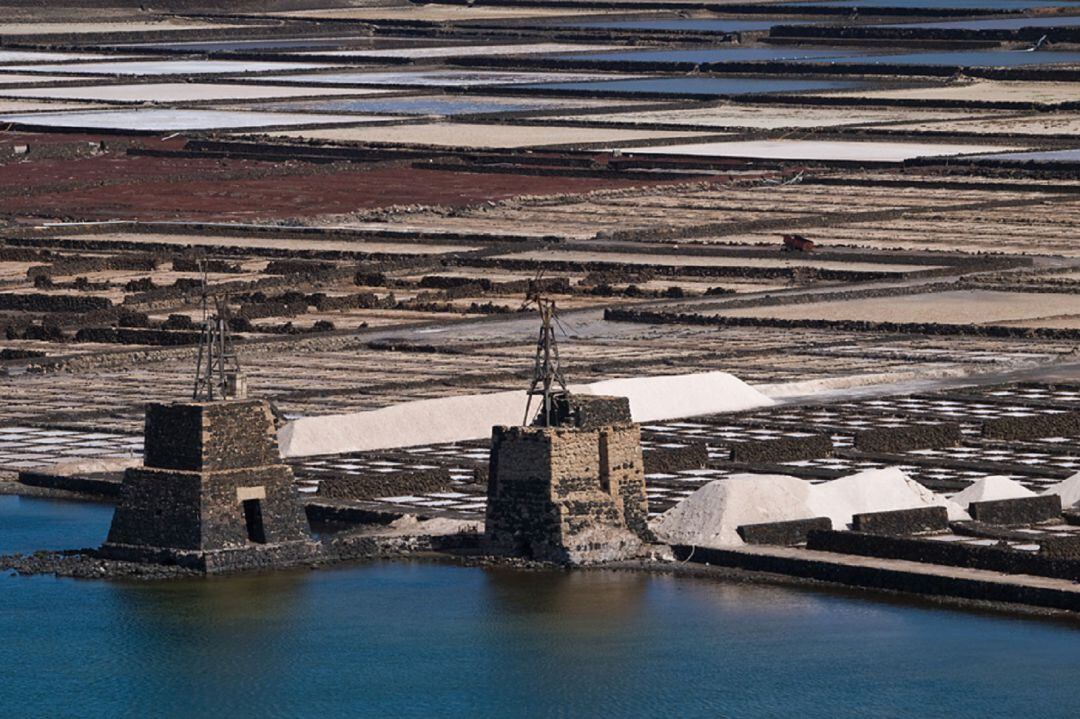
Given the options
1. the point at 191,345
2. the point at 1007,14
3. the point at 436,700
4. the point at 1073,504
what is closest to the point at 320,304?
the point at 191,345

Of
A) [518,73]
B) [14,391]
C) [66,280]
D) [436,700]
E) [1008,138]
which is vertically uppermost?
[518,73]

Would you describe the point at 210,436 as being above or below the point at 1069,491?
above

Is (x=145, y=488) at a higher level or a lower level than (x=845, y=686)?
higher

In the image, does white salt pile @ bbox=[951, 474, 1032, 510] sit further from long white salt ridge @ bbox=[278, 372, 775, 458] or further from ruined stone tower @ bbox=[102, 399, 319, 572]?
long white salt ridge @ bbox=[278, 372, 775, 458]

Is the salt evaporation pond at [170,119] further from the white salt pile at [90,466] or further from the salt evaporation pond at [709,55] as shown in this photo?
the white salt pile at [90,466]

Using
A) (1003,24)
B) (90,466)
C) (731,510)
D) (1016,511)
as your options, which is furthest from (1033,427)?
(1003,24)

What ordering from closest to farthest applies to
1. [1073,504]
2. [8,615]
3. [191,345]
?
1. [8,615]
2. [1073,504]
3. [191,345]

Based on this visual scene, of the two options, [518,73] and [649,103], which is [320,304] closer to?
[649,103]

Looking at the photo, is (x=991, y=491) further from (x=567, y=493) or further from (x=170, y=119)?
(x=170, y=119)
